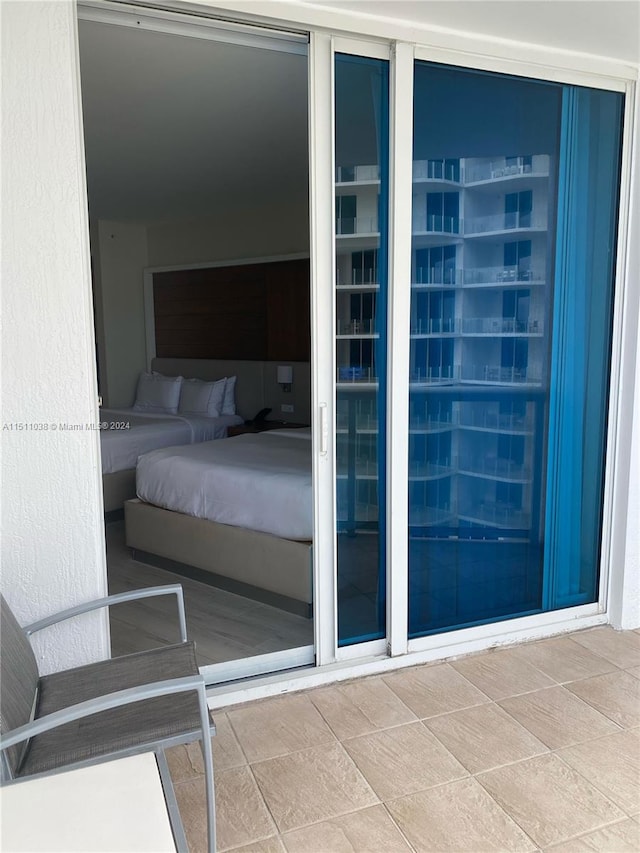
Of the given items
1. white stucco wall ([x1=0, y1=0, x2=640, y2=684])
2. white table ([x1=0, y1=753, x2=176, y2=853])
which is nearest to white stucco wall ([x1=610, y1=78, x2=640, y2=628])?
white stucco wall ([x1=0, y1=0, x2=640, y2=684])

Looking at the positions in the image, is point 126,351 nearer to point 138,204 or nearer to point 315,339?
point 138,204

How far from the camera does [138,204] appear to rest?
5977 mm

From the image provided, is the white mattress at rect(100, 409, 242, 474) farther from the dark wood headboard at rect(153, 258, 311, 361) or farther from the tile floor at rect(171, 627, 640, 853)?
the tile floor at rect(171, 627, 640, 853)

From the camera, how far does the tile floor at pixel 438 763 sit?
1.92 meters

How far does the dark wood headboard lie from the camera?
592cm

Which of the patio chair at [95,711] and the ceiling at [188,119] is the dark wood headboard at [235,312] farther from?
the patio chair at [95,711]

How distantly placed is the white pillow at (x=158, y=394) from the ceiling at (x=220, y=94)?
184 cm

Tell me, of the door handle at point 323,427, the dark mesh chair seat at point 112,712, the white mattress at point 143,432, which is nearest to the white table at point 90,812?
the dark mesh chair seat at point 112,712

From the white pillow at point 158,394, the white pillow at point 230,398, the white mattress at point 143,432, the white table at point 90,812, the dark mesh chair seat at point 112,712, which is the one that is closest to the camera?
the white table at point 90,812

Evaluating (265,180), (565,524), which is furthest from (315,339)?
(265,180)

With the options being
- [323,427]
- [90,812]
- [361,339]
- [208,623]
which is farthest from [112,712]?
[361,339]

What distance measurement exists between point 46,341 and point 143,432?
339 centimetres

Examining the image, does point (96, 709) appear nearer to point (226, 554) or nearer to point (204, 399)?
point (226, 554)

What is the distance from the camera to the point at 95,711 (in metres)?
1.55
